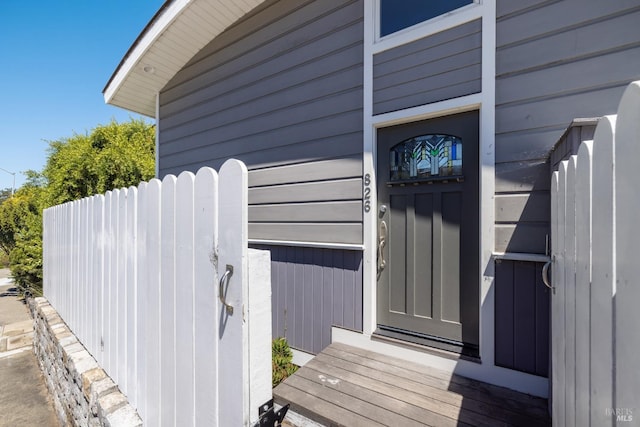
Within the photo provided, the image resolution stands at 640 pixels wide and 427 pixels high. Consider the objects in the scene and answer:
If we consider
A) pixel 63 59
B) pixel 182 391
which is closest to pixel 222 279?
pixel 182 391

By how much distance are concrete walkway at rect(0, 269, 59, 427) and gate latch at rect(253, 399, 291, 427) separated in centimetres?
303

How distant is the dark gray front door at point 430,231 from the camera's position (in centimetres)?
212

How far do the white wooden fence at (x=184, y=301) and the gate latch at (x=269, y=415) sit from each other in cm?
3

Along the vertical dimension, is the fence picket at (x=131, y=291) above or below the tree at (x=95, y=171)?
below

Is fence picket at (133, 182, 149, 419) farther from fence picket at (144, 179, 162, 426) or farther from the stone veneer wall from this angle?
the stone veneer wall

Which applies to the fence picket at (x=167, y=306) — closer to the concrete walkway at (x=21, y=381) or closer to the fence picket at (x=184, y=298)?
the fence picket at (x=184, y=298)

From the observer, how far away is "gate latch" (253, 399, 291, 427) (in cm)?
97

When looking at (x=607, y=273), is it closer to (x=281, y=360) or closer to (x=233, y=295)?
(x=233, y=295)

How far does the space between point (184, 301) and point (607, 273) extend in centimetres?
126

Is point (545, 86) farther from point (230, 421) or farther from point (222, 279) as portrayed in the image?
point (230, 421)

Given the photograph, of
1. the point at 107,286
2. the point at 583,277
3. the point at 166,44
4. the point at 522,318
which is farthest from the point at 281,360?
the point at 166,44

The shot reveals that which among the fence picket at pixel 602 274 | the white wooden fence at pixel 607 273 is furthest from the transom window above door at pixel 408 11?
the fence picket at pixel 602 274

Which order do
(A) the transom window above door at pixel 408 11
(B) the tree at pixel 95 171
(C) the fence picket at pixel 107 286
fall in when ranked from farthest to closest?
(B) the tree at pixel 95 171, (A) the transom window above door at pixel 408 11, (C) the fence picket at pixel 107 286

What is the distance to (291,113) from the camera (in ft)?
10.0
